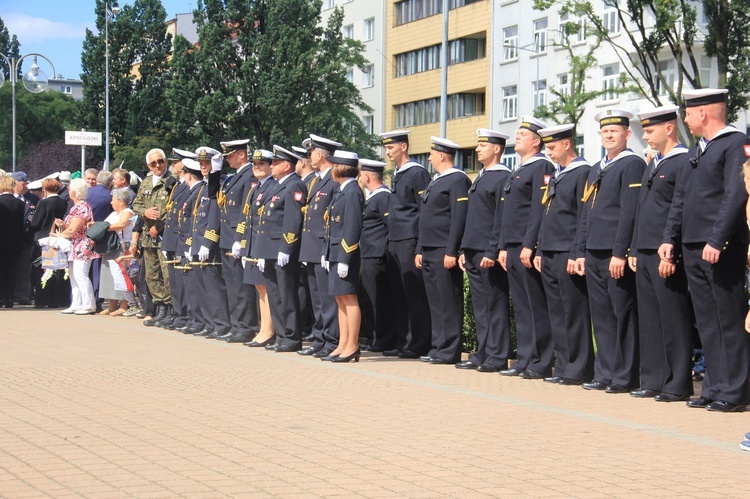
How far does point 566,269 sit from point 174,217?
673cm

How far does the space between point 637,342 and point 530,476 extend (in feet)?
13.6

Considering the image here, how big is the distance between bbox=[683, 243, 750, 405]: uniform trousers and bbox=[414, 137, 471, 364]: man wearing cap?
3524 mm

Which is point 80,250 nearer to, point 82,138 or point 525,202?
point 82,138

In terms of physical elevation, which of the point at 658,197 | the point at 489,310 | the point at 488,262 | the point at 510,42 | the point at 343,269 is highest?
the point at 510,42

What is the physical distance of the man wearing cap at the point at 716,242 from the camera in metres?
9.49

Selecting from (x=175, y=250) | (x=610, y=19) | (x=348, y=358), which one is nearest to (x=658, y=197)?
(x=348, y=358)

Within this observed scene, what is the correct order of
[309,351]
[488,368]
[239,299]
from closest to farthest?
[488,368]
[309,351]
[239,299]

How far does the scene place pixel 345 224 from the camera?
13.0 m

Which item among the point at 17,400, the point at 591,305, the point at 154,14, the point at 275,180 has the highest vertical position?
the point at 154,14

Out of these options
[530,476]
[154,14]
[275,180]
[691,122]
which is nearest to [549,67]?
[154,14]

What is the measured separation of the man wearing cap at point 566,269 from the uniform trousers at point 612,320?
226mm

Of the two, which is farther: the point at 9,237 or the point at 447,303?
the point at 9,237

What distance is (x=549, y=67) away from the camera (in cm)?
5638

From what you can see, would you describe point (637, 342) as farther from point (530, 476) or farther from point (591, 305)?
point (530, 476)
